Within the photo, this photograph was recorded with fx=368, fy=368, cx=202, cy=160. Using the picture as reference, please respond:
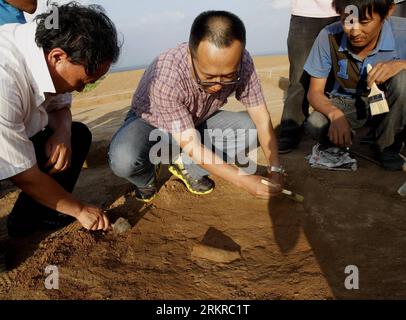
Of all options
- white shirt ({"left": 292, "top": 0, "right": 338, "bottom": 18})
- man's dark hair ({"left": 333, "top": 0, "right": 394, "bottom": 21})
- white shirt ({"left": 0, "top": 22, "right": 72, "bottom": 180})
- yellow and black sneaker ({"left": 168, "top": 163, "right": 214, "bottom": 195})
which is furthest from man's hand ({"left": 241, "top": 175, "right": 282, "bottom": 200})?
white shirt ({"left": 292, "top": 0, "right": 338, "bottom": 18})

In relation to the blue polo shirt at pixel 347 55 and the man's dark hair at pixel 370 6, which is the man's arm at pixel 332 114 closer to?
the blue polo shirt at pixel 347 55

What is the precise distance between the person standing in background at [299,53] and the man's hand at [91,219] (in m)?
1.63

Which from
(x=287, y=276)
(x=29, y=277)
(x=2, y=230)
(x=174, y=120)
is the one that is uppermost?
(x=174, y=120)

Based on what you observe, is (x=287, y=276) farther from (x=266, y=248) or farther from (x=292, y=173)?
(x=292, y=173)

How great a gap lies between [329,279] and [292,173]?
43.8 inches

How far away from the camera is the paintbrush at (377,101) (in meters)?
2.31

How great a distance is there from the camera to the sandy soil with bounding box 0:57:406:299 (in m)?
1.51

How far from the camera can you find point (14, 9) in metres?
2.14

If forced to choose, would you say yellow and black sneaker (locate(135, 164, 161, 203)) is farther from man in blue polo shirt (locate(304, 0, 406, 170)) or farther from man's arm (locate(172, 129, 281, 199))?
man in blue polo shirt (locate(304, 0, 406, 170))

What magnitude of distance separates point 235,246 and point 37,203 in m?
1.14

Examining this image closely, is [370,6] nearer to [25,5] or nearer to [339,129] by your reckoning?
[339,129]

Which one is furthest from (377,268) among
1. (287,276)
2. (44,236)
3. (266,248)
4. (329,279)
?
(44,236)

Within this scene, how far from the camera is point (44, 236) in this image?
6.67 feet

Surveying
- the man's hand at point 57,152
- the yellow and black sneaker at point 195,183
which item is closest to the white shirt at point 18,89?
the man's hand at point 57,152
